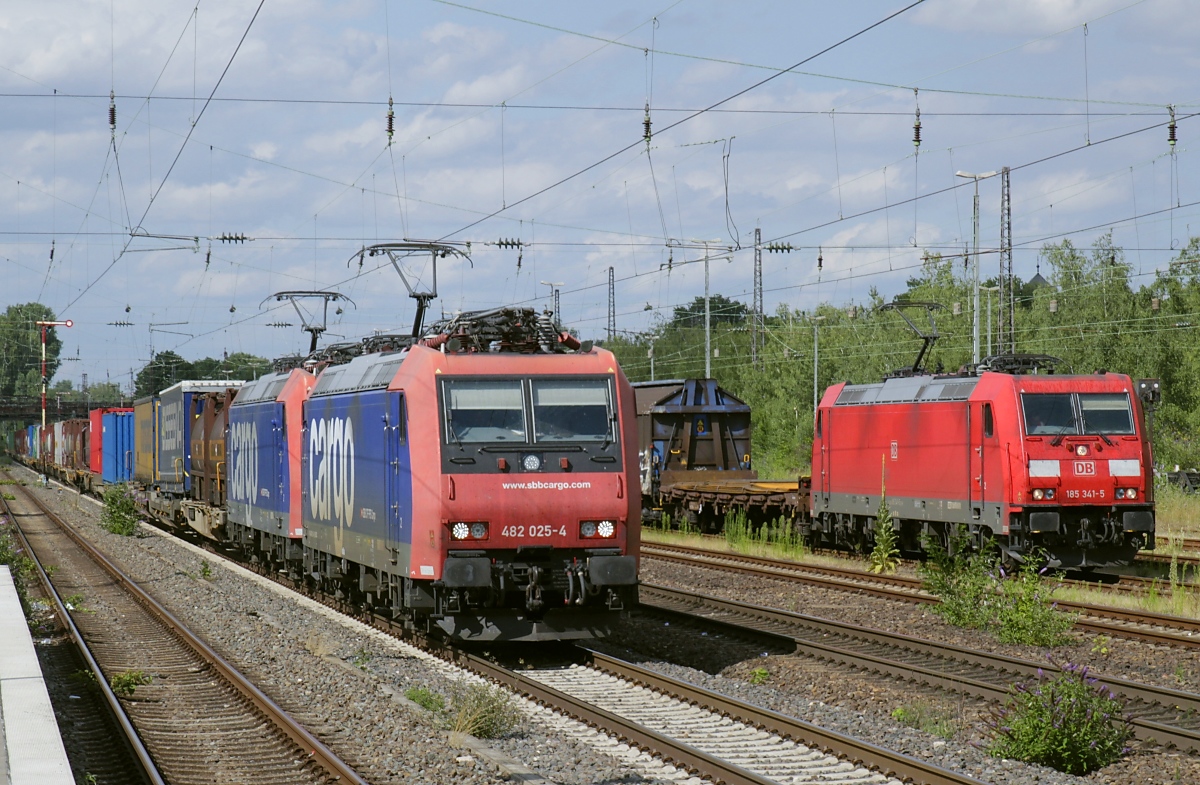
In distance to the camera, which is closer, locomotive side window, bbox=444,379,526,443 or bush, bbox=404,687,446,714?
bush, bbox=404,687,446,714

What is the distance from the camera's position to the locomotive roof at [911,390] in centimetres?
2072

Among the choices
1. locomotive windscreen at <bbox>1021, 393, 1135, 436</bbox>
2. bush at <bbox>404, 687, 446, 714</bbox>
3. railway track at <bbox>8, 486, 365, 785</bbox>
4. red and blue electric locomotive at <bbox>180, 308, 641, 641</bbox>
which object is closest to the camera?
railway track at <bbox>8, 486, 365, 785</bbox>

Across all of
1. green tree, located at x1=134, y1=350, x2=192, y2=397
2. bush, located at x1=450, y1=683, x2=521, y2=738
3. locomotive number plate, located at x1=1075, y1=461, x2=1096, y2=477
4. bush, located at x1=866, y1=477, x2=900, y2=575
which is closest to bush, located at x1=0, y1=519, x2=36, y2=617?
bush, located at x1=450, y1=683, x2=521, y2=738

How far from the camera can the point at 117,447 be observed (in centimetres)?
4503

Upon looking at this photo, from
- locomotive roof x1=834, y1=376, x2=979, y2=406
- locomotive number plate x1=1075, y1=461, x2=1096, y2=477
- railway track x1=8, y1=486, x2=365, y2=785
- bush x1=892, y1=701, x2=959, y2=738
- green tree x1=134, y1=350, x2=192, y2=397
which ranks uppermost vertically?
green tree x1=134, y1=350, x2=192, y2=397

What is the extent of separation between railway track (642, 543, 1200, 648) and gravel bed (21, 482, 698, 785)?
694 centimetres

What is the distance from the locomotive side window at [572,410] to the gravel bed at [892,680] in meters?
2.38

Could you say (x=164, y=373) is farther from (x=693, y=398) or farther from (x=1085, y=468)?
(x=1085, y=468)

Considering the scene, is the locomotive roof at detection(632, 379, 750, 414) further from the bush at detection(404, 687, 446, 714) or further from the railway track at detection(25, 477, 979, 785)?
the bush at detection(404, 687, 446, 714)

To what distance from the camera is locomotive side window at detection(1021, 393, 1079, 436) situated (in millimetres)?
19297

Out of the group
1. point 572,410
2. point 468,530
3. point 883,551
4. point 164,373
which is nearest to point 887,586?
point 883,551

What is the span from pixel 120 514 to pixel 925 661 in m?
27.2

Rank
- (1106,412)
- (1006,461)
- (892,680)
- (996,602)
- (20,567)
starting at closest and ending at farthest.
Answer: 1. (892,680)
2. (996,602)
3. (1006,461)
4. (1106,412)
5. (20,567)

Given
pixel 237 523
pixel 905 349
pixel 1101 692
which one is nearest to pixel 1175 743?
pixel 1101 692
